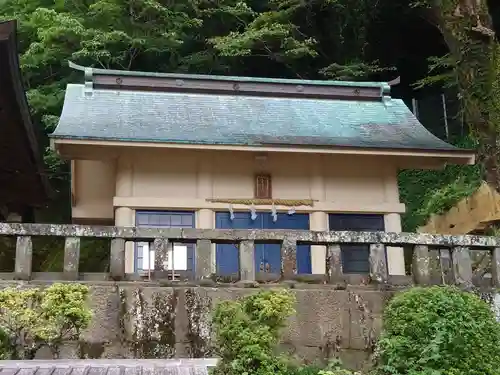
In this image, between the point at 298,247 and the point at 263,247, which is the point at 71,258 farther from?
the point at 298,247

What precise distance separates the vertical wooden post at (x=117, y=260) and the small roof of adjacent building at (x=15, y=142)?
2976 millimetres

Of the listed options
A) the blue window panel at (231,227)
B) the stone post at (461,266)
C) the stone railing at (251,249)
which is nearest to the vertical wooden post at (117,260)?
the stone railing at (251,249)

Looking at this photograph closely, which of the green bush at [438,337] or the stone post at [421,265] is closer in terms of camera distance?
the green bush at [438,337]

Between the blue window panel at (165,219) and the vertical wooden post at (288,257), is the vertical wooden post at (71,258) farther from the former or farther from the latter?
the blue window panel at (165,219)

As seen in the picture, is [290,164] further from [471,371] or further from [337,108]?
[471,371]

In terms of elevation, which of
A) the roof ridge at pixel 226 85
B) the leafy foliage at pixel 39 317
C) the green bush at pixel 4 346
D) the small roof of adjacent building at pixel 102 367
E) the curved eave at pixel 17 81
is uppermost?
the roof ridge at pixel 226 85

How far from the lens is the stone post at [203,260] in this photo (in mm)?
7160

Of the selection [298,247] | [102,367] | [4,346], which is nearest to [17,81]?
[4,346]

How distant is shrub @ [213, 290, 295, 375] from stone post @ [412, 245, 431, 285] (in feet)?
6.61

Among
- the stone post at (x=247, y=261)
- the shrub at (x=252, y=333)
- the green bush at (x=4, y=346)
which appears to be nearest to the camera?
the shrub at (x=252, y=333)

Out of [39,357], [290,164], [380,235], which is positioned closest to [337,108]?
[290,164]

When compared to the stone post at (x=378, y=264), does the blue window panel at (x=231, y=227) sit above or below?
above

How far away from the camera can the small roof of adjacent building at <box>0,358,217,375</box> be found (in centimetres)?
496

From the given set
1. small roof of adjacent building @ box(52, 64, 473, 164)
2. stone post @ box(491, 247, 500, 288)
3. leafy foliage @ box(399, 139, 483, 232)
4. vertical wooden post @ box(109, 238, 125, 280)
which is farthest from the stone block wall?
leafy foliage @ box(399, 139, 483, 232)
